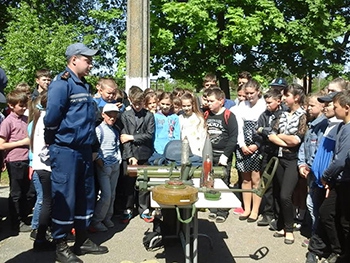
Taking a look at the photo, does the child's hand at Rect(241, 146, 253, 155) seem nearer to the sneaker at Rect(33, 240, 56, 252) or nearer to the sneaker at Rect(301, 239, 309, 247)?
the sneaker at Rect(301, 239, 309, 247)

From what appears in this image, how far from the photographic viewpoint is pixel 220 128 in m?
5.01

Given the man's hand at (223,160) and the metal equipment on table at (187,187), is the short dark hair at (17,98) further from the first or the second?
the man's hand at (223,160)

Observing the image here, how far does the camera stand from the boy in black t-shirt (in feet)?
16.2

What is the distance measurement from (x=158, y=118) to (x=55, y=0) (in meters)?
16.4

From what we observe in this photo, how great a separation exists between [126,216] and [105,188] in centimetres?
67

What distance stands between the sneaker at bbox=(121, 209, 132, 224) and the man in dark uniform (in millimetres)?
1315

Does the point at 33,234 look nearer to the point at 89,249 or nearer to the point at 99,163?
the point at 89,249

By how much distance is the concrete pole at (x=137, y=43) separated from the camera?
663 cm

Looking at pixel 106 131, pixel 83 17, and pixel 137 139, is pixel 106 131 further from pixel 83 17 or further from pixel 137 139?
pixel 83 17

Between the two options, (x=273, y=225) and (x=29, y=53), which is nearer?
(x=273, y=225)

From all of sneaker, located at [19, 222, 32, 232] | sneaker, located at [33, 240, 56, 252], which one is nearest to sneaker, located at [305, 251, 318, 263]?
sneaker, located at [33, 240, 56, 252]

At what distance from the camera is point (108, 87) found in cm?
466

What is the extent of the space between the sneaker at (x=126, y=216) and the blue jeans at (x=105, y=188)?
1.12 feet

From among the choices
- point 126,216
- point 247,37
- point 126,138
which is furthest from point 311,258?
point 247,37
